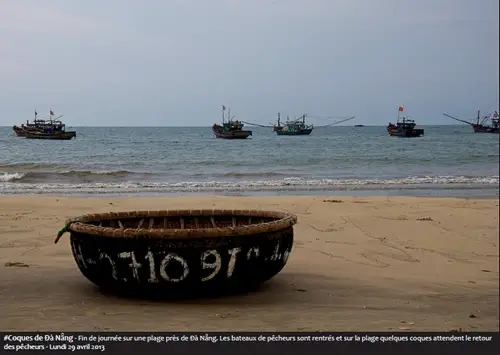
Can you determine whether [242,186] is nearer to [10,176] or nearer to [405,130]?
[10,176]

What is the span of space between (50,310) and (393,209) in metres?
5.99

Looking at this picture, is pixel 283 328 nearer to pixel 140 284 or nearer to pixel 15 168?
pixel 140 284

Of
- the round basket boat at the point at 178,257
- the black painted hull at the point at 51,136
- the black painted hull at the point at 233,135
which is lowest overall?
the round basket boat at the point at 178,257

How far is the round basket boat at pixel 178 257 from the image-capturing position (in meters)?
3.38

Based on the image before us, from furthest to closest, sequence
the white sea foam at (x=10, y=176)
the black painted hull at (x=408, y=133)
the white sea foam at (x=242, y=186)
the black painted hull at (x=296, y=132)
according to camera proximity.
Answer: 1. the black painted hull at (x=296, y=132)
2. the black painted hull at (x=408, y=133)
3. the white sea foam at (x=10, y=176)
4. the white sea foam at (x=242, y=186)

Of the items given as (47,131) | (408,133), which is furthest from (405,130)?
(47,131)

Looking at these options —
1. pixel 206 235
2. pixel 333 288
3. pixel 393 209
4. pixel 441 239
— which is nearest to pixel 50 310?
pixel 206 235

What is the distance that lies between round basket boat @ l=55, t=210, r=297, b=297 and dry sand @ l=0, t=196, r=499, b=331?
0.12 metres

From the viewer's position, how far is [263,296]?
3.81 metres

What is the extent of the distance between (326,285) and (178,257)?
1.31m

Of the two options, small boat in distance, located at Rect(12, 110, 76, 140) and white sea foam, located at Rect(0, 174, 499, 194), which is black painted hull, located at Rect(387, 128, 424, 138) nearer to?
small boat in distance, located at Rect(12, 110, 76, 140)

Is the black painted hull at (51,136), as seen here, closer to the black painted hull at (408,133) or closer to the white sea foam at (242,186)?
the white sea foam at (242,186)

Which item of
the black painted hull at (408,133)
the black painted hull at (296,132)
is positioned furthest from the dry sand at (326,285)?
the black painted hull at (296,132)

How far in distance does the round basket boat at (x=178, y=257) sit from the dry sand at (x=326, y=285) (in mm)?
124
